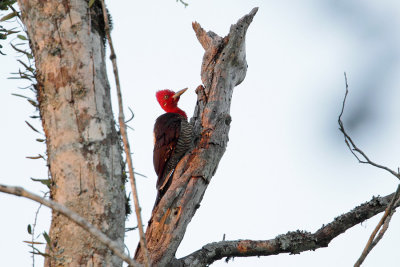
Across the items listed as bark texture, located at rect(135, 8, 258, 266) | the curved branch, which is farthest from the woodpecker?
the curved branch

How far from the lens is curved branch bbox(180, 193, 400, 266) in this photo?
391 centimetres

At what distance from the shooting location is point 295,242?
4035mm

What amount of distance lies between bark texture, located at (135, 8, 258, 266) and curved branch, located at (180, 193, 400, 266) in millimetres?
276

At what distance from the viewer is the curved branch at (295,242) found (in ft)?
12.8

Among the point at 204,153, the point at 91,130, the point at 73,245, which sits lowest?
the point at 73,245

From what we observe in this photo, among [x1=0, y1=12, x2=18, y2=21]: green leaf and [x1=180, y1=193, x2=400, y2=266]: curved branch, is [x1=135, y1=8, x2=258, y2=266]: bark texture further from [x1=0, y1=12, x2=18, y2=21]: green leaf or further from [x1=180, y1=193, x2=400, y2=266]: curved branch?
[x1=0, y1=12, x2=18, y2=21]: green leaf

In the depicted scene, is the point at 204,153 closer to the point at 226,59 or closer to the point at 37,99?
the point at 226,59

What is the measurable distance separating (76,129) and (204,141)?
2246mm

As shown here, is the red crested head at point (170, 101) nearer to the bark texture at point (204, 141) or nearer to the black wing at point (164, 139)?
the black wing at point (164, 139)

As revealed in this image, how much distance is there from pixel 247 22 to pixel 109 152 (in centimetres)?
304

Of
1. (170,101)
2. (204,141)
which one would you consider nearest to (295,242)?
(204,141)

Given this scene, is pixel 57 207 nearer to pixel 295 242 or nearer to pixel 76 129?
pixel 76 129

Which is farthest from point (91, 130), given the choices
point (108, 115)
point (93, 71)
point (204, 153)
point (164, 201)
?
point (204, 153)

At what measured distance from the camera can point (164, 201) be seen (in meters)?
3.97
